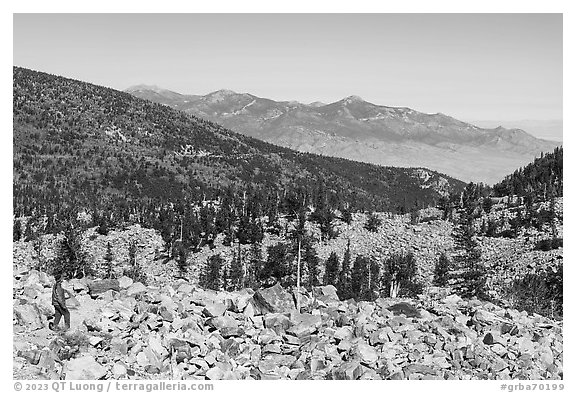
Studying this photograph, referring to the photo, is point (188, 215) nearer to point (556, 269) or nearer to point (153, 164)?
point (556, 269)

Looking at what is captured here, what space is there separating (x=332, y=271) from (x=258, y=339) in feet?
98.1

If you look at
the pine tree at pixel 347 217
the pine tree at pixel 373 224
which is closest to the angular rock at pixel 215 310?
the pine tree at pixel 373 224

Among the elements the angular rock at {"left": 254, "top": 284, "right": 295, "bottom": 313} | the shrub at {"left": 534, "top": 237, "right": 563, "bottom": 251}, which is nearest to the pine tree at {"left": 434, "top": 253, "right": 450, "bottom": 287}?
the shrub at {"left": 534, "top": 237, "right": 563, "bottom": 251}

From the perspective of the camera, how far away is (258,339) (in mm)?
17703

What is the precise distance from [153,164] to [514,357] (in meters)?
120

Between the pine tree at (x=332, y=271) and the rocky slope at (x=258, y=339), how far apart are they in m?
22.9

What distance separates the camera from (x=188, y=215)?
66562 mm

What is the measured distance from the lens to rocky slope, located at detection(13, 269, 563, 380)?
1529 centimetres

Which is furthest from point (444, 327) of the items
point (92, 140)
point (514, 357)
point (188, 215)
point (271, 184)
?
point (92, 140)

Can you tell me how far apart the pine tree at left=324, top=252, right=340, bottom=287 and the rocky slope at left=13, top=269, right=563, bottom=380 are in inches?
902

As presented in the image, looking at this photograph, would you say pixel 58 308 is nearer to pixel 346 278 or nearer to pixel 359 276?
pixel 346 278

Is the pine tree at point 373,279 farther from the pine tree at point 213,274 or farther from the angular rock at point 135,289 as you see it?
the angular rock at point 135,289

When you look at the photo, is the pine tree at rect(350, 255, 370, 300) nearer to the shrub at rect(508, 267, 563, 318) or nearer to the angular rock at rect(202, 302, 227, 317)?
the shrub at rect(508, 267, 563, 318)

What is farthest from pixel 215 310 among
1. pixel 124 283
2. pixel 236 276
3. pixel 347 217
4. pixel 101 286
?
pixel 347 217
